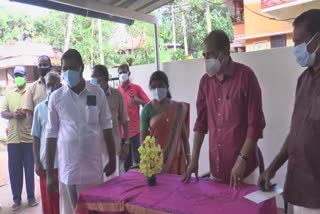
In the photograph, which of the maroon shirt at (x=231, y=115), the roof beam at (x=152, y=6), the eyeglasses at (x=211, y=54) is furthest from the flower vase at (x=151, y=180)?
the roof beam at (x=152, y=6)

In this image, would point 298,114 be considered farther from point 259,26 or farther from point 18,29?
point 18,29

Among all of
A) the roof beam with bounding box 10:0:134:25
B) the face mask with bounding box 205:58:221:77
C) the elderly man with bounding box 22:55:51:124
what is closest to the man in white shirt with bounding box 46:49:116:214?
the face mask with bounding box 205:58:221:77

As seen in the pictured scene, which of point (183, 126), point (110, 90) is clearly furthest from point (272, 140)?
point (110, 90)

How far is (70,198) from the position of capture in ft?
7.76

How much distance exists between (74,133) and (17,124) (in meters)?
2.38

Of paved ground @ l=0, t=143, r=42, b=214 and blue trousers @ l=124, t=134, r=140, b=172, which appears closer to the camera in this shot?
paved ground @ l=0, t=143, r=42, b=214

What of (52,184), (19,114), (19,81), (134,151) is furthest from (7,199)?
(52,184)

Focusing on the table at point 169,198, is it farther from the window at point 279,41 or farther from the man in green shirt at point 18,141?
the window at point 279,41

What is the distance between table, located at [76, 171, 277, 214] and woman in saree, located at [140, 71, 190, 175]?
0.48 meters

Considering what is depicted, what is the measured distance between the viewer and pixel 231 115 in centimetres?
209

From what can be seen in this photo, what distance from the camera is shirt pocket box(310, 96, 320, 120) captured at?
153 centimetres

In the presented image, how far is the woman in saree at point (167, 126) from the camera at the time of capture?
282 cm

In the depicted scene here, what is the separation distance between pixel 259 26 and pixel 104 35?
5.98 meters

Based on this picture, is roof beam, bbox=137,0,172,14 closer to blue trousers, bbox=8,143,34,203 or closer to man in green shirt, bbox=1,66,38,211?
man in green shirt, bbox=1,66,38,211
